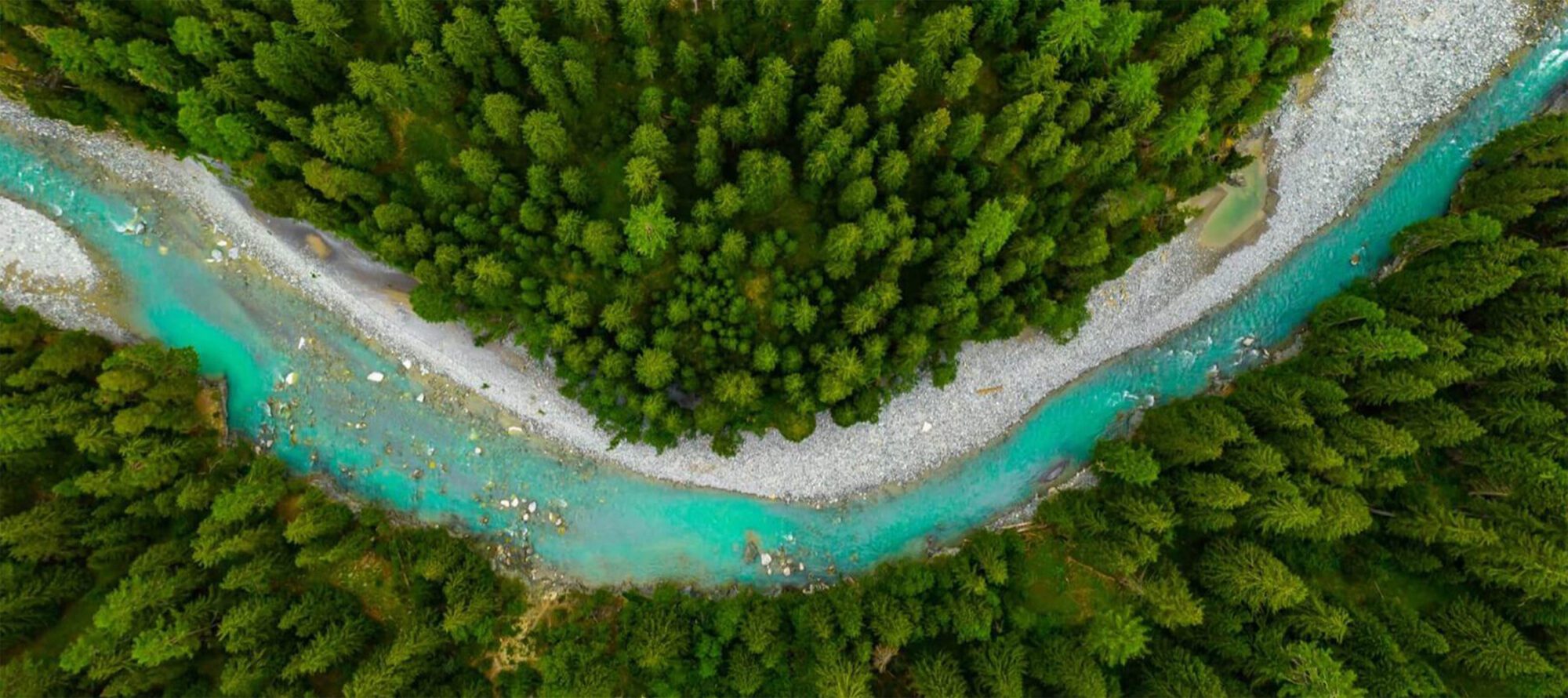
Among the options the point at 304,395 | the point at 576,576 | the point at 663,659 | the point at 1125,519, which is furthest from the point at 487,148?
the point at 1125,519

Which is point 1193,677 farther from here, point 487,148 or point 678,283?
point 487,148

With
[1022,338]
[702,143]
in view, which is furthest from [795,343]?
[1022,338]

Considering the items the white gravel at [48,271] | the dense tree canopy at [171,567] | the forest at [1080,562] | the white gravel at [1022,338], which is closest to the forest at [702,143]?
the white gravel at [1022,338]

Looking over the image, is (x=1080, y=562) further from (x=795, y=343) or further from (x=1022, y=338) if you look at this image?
(x=795, y=343)

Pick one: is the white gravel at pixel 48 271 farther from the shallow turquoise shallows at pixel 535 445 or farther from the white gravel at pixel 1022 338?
the white gravel at pixel 1022 338

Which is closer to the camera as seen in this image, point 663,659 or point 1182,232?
point 663,659

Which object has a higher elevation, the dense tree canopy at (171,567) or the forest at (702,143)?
the forest at (702,143)
